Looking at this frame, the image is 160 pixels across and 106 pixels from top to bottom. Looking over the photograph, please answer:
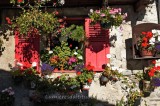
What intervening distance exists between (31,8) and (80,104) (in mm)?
2450

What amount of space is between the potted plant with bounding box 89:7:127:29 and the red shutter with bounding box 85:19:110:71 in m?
0.56

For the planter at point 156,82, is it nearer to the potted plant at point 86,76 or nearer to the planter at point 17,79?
the potted plant at point 86,76

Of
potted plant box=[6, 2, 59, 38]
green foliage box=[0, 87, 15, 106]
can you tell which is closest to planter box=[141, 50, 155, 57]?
potted plant box=[6, 2, 59, 38]

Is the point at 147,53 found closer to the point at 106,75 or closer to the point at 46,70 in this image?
the point at 106,75

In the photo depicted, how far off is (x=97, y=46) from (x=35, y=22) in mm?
1619

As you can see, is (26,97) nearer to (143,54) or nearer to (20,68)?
(20,68)

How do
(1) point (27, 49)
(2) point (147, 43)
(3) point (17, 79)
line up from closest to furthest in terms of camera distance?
(2) point (147, 43) < (3) point (17, 79) < (1) point (27, 49)

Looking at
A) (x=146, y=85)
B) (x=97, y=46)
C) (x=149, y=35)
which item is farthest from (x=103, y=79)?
(x=149, y=35)

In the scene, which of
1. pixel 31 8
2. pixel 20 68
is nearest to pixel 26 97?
pixel 20 68

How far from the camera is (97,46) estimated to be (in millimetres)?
7703

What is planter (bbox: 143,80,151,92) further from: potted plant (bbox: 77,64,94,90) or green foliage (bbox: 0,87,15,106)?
green foliage (bbox: 0,87,15,106)

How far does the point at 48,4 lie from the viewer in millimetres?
7613

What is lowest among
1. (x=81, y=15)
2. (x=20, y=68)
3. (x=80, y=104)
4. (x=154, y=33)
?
(x=80, y=104)

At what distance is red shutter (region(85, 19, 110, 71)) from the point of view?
7.67 metres
